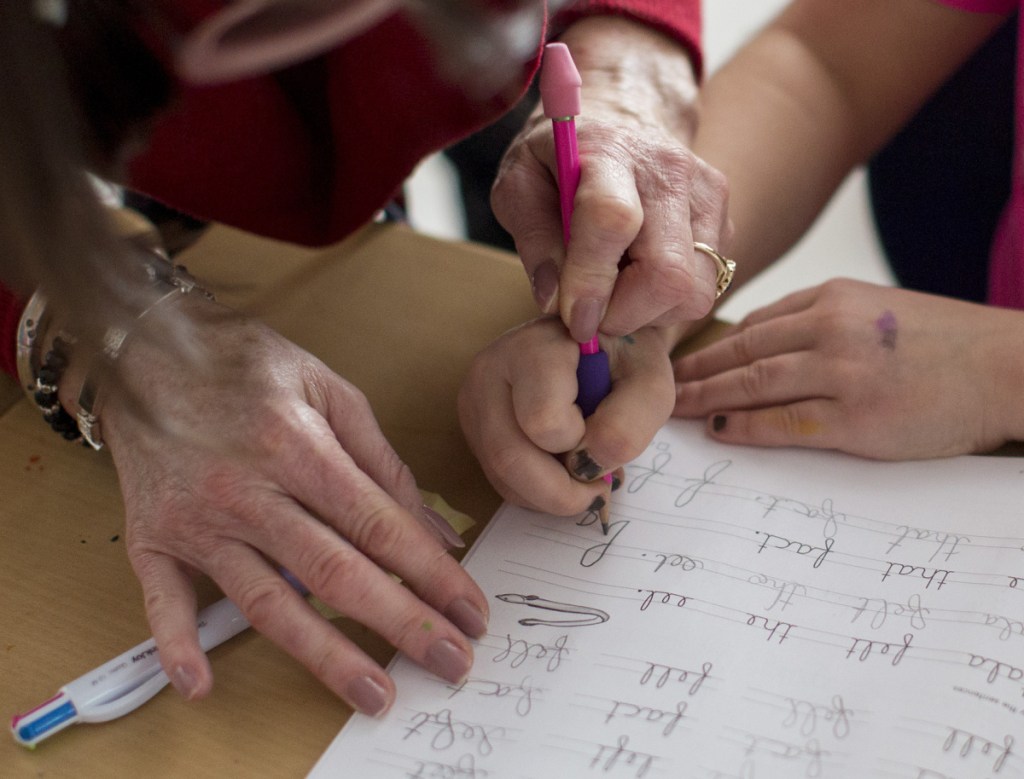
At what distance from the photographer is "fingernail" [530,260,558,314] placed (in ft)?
2.00

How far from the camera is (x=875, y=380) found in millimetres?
666

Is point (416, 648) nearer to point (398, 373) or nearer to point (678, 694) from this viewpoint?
point (678, 694)

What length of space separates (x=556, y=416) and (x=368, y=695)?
0.64 feet

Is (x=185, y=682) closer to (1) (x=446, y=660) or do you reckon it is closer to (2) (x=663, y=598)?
(1) (x=446, y=660)

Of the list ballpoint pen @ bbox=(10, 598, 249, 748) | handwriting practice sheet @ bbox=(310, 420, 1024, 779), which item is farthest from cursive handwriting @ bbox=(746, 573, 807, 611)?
ballpoint pen @ bbox=(10, 598, 249, 748)

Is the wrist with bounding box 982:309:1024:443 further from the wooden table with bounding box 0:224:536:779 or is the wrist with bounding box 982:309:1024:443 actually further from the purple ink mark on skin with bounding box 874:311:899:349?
the wooden table with bounding box 0:224:536:779

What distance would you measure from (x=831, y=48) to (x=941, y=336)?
393 mm

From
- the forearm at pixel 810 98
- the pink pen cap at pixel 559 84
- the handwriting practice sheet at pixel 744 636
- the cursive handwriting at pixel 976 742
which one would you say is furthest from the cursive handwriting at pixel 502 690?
the forearm at pixel 810 98

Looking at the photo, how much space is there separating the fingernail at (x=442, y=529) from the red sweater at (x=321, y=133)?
318mm

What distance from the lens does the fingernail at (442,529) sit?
62 centimetres

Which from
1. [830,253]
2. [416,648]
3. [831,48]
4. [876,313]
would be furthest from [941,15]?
[830,253]

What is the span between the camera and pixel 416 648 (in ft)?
1.81

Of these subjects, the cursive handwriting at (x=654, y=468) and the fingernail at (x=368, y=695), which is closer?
the fingernail at (x=368, y=695)

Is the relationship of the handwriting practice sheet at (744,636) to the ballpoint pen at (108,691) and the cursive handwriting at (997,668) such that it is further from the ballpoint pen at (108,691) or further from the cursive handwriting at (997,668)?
the ballpoint pen at (108,691)
